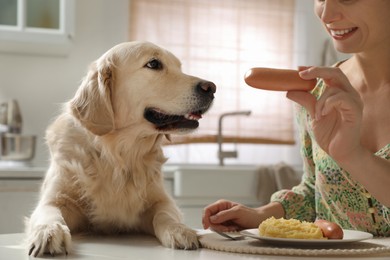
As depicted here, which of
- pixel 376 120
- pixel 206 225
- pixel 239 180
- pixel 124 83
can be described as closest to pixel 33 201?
pixel 239 180

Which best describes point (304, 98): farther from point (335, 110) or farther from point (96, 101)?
point (96, 101)

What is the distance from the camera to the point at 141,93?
1.58m

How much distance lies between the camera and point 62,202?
4.57 feet

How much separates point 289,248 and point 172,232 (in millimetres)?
255

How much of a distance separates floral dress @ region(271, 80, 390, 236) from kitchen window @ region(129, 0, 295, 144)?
1.97 meters

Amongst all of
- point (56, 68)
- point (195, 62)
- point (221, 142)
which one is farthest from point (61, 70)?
point (221, 142)

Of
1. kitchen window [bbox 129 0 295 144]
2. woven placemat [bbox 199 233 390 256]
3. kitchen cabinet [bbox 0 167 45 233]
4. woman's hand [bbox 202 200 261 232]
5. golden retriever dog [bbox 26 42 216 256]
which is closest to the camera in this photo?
woven placemat [bbox 199 233 390 256]

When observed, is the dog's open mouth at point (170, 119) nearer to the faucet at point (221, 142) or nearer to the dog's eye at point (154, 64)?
the dog's eye at point (154, 64)

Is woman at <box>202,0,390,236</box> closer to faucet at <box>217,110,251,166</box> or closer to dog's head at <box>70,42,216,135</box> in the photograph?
→ dog's head at <box>70,42,216,135</box>

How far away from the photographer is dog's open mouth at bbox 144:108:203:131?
1521mm

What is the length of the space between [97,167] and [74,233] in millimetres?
170

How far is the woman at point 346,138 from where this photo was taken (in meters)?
1.05

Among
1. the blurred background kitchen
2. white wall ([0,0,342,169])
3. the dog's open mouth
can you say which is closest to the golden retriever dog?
the dog's open mouth

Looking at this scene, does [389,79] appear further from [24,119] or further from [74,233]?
[24,119]
